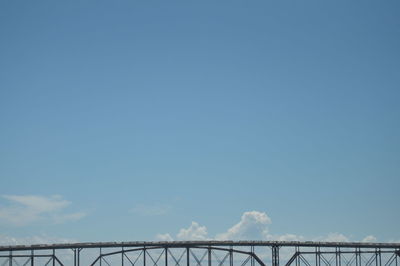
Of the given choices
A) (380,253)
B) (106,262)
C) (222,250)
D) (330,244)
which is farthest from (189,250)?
(380,253)

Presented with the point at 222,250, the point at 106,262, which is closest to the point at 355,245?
the point at 222,250

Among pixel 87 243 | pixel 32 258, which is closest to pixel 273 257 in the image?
pixel 87 243

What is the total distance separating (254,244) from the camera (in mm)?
100688

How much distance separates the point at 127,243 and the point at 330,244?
29.1 meters

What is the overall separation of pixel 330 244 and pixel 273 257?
8465 millimetres

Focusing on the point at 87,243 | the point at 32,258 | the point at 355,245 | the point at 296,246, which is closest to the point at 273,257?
the point at 296,246

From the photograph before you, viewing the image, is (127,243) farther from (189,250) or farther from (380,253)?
(380,253)

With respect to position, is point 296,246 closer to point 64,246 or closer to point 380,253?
point 380,253

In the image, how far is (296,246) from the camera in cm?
10144

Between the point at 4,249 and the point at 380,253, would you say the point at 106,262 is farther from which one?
the point at 380,253

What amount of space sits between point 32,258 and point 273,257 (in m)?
34.3

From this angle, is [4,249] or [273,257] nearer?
[4,249]

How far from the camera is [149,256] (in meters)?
99.4

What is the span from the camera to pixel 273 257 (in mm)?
102125
